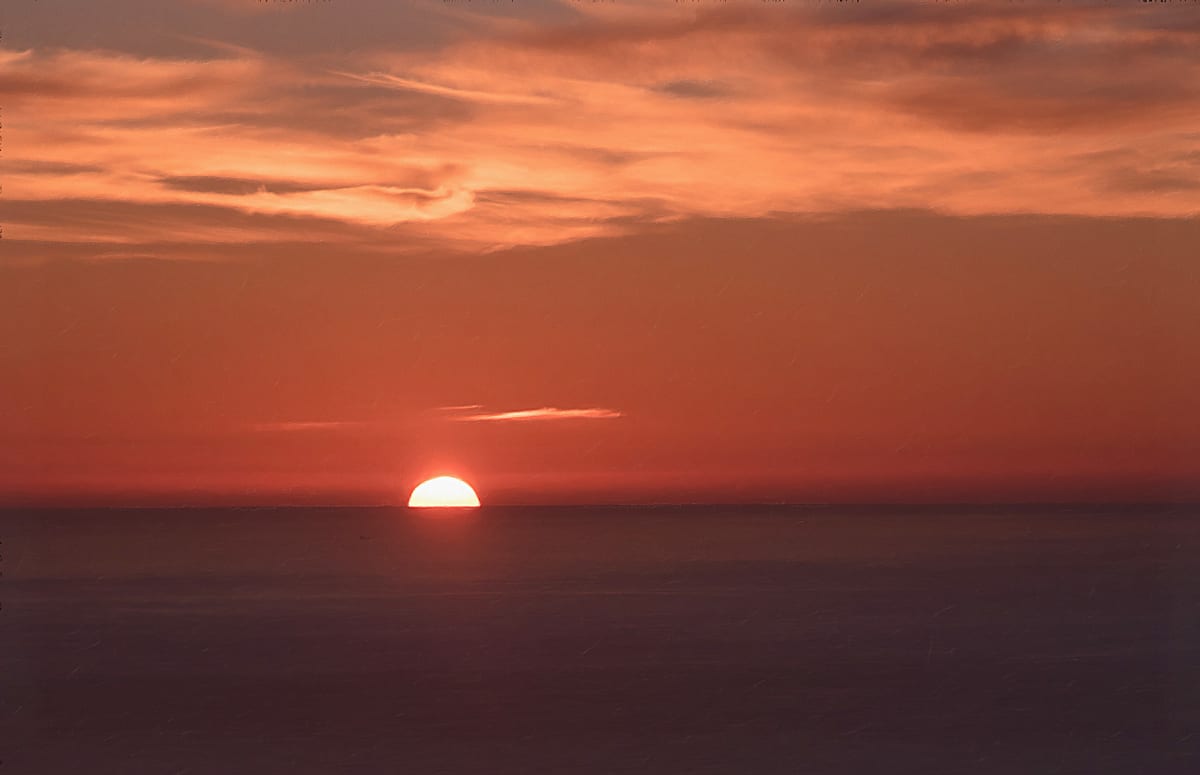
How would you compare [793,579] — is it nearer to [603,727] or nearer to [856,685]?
[856,685]

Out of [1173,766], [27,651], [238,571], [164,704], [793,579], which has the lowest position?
[1173,766]

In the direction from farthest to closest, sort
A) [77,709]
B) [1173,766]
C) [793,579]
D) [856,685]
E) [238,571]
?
1. [238,571]
2. [793,579]
3. [856,685]
4. [77,709]
5. [1173,766]

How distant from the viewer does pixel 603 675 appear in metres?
39.7

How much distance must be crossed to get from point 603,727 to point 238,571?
76.7 meters

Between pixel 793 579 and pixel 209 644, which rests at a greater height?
pixel 793 579

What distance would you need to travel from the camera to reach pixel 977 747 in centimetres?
2892

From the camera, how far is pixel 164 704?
35.1m

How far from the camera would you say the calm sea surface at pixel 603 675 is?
92.7 ft

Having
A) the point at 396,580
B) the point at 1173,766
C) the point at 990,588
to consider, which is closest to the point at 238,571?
the point at 396,580

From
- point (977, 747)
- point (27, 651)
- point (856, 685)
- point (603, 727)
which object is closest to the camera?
point (977, 747)

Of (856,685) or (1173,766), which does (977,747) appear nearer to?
(1173,766)

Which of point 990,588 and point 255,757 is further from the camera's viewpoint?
point 990,588

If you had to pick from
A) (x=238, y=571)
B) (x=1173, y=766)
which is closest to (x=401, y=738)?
(x=1173, y=766)

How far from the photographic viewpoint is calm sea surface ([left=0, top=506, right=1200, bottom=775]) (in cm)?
2827
